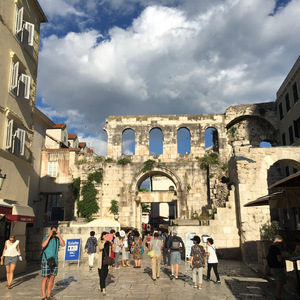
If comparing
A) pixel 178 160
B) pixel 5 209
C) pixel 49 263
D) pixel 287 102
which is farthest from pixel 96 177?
pixel 49 263

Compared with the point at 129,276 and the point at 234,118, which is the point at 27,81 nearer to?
the point at 129,276

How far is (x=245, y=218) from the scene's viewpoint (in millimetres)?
15234

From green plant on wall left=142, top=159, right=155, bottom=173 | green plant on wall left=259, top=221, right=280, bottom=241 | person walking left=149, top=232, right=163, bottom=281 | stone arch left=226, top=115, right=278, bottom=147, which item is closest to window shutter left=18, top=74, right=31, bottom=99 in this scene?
person walking left=149, top=232, right=163, bottom=281

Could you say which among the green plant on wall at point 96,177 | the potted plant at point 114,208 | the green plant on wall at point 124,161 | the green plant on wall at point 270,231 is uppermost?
the green plant on wall at point 124,161

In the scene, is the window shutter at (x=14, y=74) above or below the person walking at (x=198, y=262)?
above

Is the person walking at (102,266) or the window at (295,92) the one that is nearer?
the person walking at (102,266)

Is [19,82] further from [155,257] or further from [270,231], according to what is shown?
[270,231]

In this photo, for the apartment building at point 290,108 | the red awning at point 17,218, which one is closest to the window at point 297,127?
the apartment building at point 290,108

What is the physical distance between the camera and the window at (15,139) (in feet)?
37.1

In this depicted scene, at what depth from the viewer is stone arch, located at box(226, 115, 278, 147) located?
24.8 meters

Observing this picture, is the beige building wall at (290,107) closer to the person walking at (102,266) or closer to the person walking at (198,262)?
the person walking at (198,262)

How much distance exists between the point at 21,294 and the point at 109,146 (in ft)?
56.3

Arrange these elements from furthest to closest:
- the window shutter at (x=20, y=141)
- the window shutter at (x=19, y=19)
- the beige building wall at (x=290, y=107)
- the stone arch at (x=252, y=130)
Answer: the stone arch at (x=252, y=130) < the beige building wall at (x=290, y=107) < the window shutter at (x=19, y=19) < the window shutter at (x=20, y=141)

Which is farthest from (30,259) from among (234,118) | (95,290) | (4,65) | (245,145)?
(234,118)
